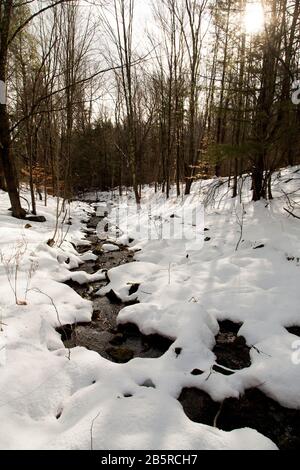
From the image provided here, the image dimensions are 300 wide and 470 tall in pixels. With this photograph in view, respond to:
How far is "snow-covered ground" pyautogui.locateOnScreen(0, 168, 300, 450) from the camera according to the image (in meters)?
2.05

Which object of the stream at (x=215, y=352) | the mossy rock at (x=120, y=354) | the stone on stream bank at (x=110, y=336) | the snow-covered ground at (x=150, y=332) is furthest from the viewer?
the stone on stream bank at (x=110, y=336)

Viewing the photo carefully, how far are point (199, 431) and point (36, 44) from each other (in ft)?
36.3

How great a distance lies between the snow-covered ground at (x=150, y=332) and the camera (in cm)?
205

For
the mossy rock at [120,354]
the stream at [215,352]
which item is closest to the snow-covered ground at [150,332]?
the stream at [215,352]

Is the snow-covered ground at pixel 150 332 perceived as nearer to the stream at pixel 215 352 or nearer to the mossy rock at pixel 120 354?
the stream at pixel 215 352

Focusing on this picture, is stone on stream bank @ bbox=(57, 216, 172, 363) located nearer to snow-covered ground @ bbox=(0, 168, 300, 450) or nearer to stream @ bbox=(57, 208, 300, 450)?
stream @ bbox=(57, 208, 300, 450)

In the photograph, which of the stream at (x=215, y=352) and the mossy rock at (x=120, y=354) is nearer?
the stream at (x=215, y=352)

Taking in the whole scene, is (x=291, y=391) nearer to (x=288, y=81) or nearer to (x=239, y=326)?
(x=239, y=326)

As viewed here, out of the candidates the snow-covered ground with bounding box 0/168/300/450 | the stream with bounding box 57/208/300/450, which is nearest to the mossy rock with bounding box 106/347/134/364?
the stream with bounding box 57/208/300/450

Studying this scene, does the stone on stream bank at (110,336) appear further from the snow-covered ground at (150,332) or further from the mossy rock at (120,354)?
the snow-covered ground at (150,332)

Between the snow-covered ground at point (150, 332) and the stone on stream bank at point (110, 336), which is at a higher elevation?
the snow-covered ground at point (150, 332)

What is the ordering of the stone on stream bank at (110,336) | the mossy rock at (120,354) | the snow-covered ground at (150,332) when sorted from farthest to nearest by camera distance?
the stone on stream bank at (110,336) < the mossy rock at (120,354) < the snow-covered ground at (150,332)

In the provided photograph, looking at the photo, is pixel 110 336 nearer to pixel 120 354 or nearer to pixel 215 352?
pixel 120 354
